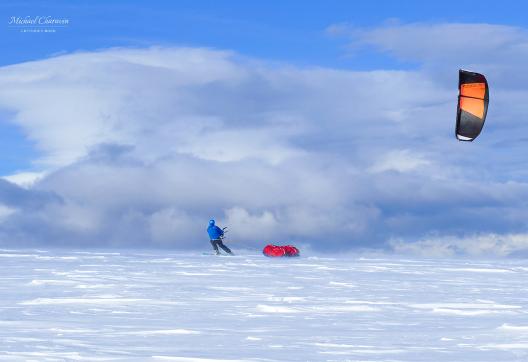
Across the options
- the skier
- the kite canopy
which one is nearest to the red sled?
the skier

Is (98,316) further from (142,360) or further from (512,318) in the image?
(512,318)

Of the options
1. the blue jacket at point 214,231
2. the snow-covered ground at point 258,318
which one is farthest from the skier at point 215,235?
the snow-covered ground at point 258,318

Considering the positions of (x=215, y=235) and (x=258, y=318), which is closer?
(x=258, y=318)

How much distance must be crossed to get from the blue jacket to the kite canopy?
10.8 metres

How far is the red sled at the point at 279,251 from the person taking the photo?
2230 centimetres

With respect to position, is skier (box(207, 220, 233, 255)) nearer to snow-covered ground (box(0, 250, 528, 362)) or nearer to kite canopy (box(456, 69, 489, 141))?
snow-covered ground (box(0, 250, 528, 362))

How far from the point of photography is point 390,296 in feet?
33.8

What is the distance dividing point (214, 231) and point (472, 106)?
11.0 m

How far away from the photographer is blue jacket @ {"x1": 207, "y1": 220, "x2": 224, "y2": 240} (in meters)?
23.1

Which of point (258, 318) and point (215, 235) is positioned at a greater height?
point (215, 235)

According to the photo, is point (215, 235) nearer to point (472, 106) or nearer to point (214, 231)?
point (214, 231)

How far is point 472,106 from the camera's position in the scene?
13391mm

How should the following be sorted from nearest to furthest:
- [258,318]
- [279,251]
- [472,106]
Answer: [258,318] → [472,106] → [279,251]

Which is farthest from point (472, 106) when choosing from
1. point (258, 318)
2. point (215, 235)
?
point (215, 235)
